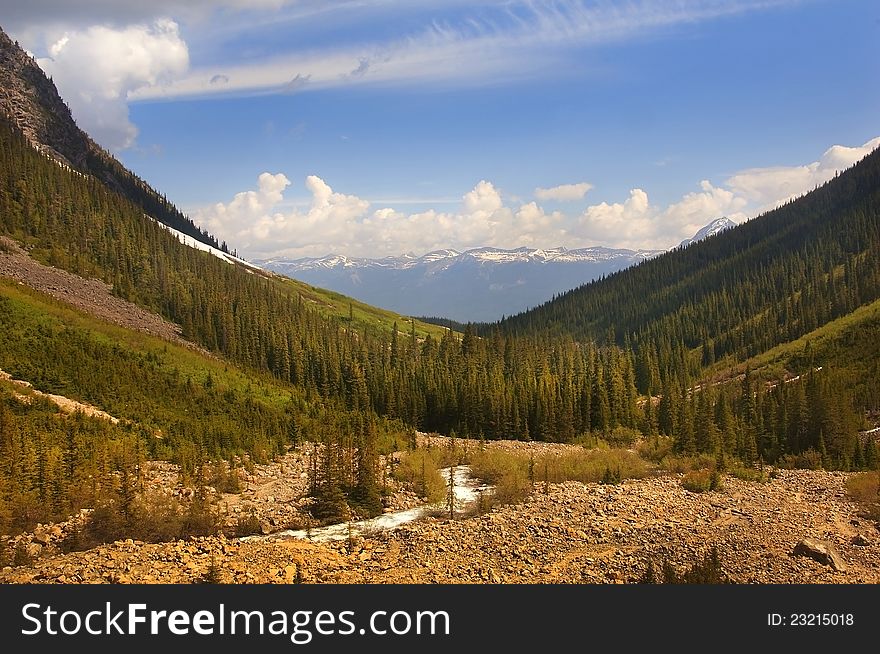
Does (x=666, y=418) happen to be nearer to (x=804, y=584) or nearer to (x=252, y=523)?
(x=804, y=584)

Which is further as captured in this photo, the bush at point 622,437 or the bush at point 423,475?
the bush at point 622,437

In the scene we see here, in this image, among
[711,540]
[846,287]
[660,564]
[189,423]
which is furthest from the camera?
[846,287]

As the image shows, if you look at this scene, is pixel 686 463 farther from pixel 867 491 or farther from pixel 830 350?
pixel 830 350

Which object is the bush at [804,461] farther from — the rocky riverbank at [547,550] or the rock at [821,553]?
the rock at [821,553]

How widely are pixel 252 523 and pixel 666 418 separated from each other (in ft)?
243

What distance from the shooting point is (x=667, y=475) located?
47250 millimetres

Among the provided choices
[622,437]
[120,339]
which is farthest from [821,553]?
[120,339]

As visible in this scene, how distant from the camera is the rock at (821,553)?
25.6 m

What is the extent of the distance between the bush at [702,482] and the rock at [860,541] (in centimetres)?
1163

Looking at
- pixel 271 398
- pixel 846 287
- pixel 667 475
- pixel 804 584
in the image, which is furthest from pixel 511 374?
pixel 846 287

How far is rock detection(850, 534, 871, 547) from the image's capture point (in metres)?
28.9

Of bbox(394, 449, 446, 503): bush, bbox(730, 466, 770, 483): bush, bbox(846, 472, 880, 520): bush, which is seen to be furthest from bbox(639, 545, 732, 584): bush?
bbox(730, 466, 770, 483): bush

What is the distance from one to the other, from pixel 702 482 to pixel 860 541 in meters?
13.6

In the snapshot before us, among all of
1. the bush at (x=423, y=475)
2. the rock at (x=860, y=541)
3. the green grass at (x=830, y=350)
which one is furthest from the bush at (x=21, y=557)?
the green grass at (x=830, y=350)
